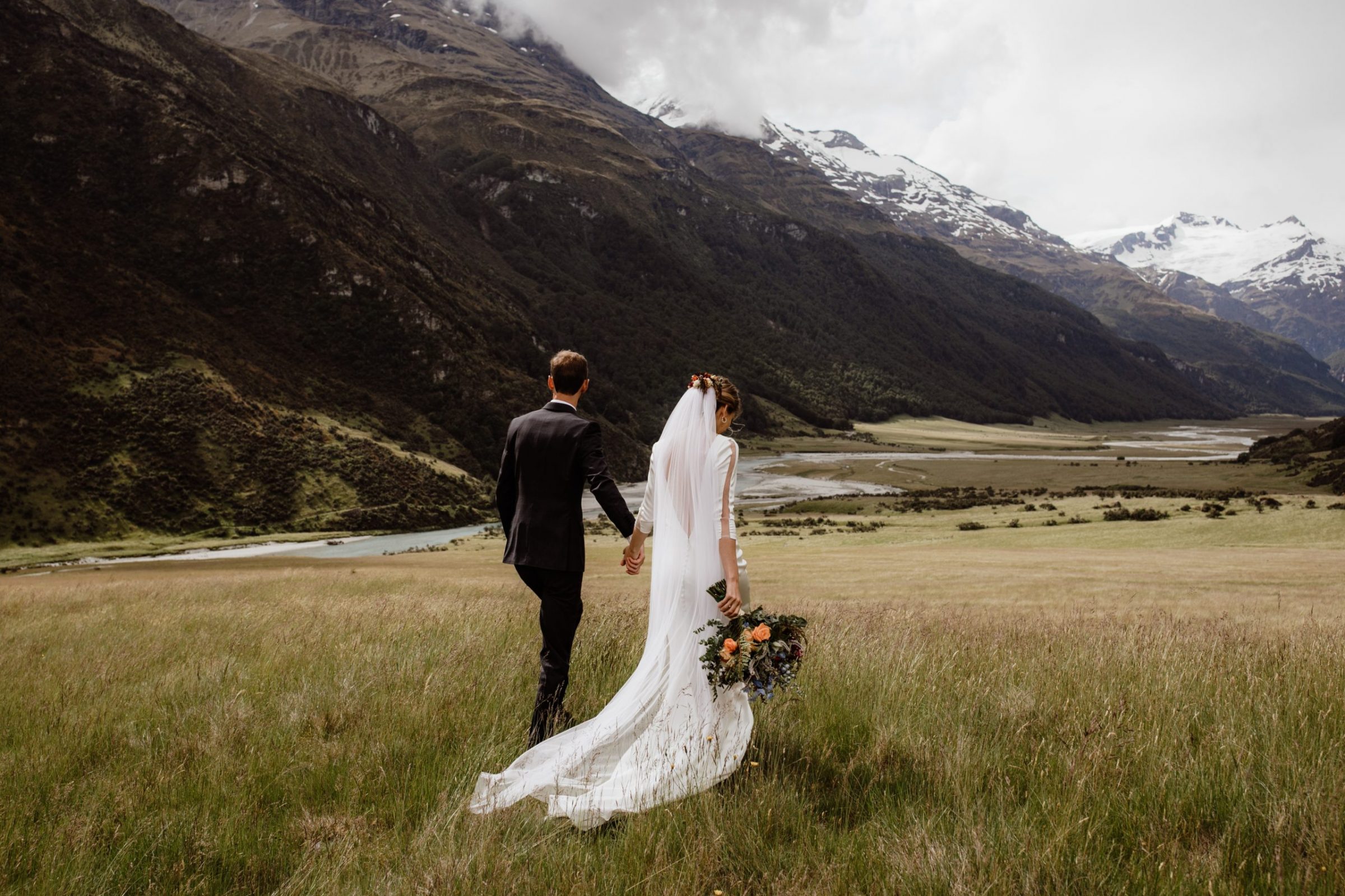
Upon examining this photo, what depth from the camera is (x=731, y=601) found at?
4738 mm

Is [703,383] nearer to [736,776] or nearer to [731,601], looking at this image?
[731,601]

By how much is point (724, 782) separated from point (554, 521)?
7.37 feet

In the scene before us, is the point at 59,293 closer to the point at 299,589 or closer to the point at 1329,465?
the point at 299,589

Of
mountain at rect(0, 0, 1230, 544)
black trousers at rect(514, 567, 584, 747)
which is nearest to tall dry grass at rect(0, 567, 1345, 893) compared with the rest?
black trousers at rect(514, 567, 584, 747)

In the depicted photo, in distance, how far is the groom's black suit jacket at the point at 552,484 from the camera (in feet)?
18.4

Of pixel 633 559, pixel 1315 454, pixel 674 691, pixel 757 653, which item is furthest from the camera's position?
pixel 1315 454

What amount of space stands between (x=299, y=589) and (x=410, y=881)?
18283 mm

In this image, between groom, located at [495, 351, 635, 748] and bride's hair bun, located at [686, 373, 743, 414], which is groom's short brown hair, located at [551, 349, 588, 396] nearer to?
groom, located at [495, 351, 635, 748]

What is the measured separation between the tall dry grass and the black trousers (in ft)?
1.09

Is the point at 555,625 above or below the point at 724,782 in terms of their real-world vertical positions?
above

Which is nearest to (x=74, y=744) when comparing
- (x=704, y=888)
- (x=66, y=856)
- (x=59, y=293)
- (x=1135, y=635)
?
(x=66, y=856)

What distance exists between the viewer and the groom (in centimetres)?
558

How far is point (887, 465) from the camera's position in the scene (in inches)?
4902

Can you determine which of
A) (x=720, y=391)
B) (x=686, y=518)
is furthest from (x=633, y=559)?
(x=720, y=391)
